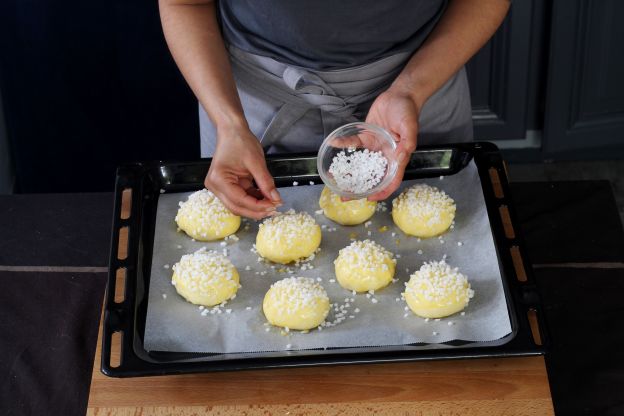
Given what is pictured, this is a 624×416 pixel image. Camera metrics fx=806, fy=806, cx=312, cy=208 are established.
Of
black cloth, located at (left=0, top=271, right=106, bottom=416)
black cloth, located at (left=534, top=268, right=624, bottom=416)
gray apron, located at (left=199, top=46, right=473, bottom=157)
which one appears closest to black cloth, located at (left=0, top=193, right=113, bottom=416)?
black cloth, located at (left=0, top=271, right=106, bottom=416)

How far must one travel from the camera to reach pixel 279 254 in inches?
57.6

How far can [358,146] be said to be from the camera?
1519 mm

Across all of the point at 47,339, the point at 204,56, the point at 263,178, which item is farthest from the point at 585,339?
the point at 47,339

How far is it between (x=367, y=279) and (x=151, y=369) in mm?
391

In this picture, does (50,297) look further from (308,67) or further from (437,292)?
(437,292)

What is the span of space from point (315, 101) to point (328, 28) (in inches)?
6.2

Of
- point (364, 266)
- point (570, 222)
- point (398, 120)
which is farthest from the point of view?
point (570, 222)

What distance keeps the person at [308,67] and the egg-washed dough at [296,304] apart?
0.16 metres

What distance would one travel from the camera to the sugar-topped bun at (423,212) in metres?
1.47

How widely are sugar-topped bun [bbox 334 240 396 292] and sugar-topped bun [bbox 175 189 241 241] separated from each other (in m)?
0.22

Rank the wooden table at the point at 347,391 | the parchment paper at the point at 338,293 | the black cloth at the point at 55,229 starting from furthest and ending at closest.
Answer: the black cloth at the point at 55,229 < the parchment paper at the point at 338,293 < the wooden table at the point at 347,391

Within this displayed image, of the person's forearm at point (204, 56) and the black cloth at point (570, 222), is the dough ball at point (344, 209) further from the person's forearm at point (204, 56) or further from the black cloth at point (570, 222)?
the black cloth at point (570, 222)

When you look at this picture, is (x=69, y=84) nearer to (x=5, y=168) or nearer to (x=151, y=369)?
(x=5, y=168)

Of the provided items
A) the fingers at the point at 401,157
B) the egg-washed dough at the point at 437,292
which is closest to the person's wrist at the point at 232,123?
the fingers at the point at 401,157
